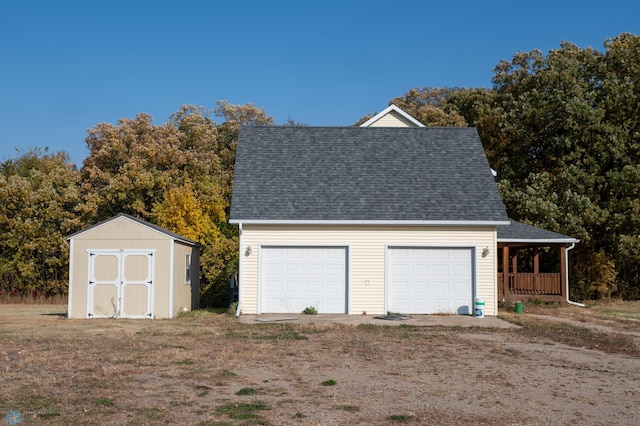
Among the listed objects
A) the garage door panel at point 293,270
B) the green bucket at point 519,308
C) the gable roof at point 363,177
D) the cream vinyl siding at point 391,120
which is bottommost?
the green bucket at point 519,308

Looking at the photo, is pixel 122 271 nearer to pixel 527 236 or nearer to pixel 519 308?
pixel 519 308

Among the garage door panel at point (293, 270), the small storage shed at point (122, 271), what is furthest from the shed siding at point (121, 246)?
the garage door panel at point (293, 270)

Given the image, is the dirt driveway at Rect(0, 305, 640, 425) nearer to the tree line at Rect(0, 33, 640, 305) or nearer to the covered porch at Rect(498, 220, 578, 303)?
the covered porch at Rect(498, 220, 578, 303)

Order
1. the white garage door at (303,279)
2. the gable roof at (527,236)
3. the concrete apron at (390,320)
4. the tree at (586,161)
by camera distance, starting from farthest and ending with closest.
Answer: the tree at (586,161) → the gable roof at (527,236) → the white garage door at (303,279) → the concrete apron at (390,320)

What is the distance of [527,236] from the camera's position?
2497 cm

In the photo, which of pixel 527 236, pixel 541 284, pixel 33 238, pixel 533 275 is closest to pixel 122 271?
pixel 33 238

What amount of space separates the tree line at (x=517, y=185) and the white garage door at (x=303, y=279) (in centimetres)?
639

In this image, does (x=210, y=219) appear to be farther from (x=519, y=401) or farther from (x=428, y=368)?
(x=519, y=401)

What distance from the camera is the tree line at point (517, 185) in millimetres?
28734

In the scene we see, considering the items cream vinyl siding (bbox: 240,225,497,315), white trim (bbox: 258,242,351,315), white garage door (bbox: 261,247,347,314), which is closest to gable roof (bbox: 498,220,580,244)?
cream vinyl siding (bbox: 240,225,497,315)

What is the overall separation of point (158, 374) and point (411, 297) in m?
11.5

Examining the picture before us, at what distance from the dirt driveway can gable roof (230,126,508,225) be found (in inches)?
180

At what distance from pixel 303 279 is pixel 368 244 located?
218cm

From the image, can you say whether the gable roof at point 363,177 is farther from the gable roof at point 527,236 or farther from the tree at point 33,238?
the tree at point 33,238
